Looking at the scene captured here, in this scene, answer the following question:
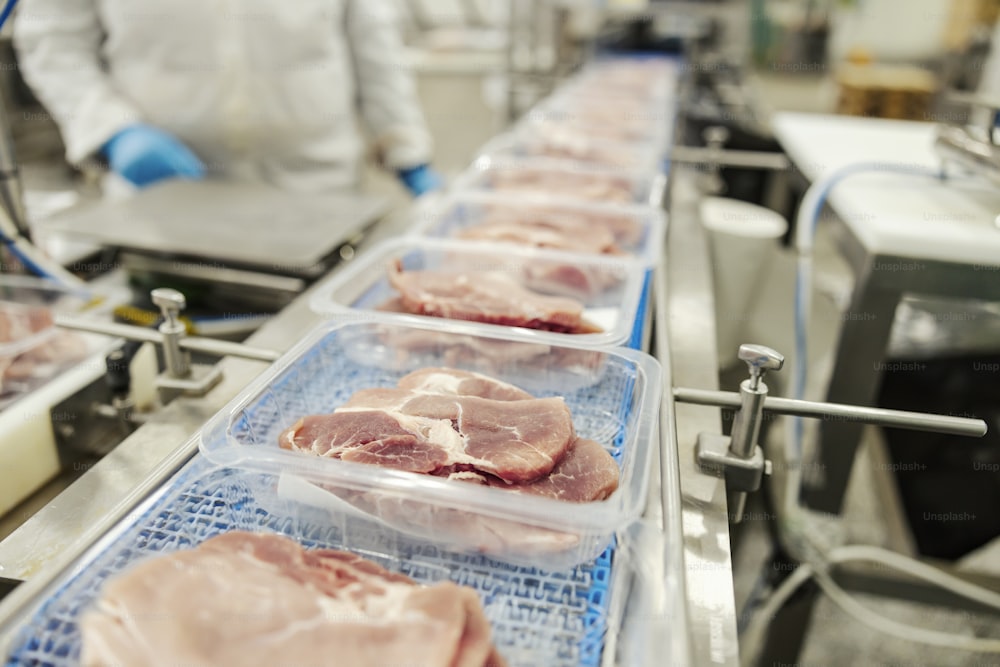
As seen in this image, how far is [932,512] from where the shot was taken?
2.11 m

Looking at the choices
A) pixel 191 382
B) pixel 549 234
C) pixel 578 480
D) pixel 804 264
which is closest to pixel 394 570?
pixel 578 480

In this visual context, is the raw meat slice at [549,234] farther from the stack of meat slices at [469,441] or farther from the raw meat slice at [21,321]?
the raw meat slice at [21,321]

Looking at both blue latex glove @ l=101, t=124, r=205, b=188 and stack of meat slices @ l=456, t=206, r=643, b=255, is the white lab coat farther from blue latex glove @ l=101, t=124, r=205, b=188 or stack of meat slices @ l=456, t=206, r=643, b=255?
stack of meat slices @ l=456, t=206, r=643, b=255

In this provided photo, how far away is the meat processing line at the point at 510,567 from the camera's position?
0.59 meters

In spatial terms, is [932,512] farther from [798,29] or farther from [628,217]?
[798,29]

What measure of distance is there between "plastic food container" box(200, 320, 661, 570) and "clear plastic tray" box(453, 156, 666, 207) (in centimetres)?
71

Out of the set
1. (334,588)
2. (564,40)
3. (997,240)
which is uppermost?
(564,40)

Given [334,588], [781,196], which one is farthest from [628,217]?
[781,196]

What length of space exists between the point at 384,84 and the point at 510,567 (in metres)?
2.34

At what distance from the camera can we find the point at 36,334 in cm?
118

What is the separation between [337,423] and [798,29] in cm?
929

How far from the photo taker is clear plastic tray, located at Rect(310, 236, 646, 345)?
1086 mm

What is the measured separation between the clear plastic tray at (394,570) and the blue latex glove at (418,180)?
199 centimetres

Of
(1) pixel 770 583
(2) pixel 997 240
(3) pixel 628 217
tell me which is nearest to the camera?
(2) pixel 997 240
